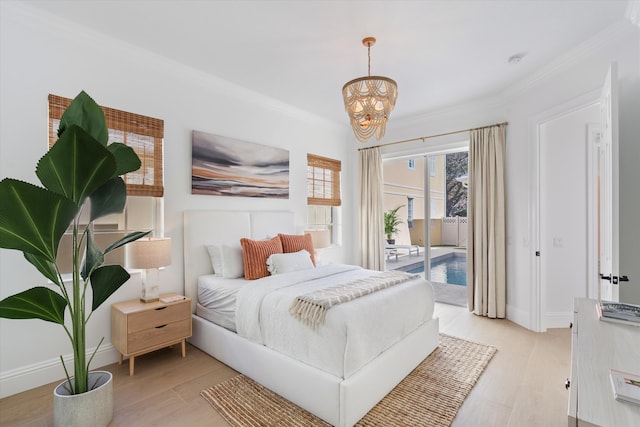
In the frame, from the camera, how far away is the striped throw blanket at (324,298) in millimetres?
2086

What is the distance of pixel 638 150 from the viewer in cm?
231

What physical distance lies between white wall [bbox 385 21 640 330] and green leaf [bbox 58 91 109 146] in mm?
3778

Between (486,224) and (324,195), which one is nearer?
(486,224)

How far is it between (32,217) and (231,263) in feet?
6.10

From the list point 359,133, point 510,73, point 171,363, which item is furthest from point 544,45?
point 171,363

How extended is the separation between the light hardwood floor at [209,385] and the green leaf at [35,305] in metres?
0.86

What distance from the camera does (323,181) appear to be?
5.08 m

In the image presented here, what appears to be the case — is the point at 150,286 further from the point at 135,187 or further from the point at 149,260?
the point at 135,187

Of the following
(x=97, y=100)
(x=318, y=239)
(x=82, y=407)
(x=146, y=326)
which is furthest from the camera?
(x=318, y=239)

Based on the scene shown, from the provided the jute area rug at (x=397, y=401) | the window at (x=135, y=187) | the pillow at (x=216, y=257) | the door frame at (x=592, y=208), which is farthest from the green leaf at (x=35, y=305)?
the door frame at (x=592, y=208)

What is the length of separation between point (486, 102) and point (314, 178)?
2.65 meters

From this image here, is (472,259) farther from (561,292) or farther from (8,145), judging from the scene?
(8,145)

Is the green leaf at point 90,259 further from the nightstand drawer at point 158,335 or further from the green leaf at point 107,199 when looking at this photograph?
the nightstand drawer at point 158,335

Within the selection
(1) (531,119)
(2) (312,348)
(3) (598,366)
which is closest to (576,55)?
(1) (531,119)
